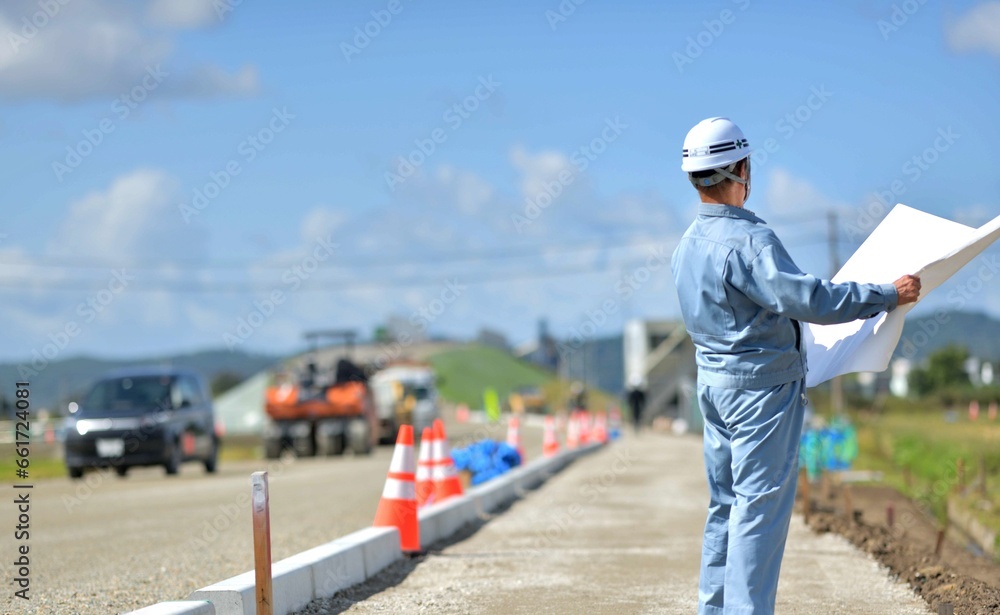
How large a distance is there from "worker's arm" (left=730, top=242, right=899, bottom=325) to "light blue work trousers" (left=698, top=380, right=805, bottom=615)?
0.31 meters

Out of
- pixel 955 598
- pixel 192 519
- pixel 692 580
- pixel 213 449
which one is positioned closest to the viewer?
pixel 955 598

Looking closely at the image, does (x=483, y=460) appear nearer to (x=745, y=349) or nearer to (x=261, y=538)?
(x=261, y=538)

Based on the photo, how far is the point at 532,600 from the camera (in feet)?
23.6

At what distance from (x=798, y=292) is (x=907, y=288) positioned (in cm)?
58

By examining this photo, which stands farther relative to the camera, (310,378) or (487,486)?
(310,378)

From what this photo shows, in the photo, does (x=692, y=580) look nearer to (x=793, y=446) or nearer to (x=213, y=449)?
(x=793, y=446)

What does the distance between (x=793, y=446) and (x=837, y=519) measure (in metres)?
7.15

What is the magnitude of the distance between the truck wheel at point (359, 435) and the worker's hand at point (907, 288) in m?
26.5

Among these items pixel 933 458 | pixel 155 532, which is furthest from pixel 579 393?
pixel 155 532

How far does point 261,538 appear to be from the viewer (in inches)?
229

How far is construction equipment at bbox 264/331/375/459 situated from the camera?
1233 inches

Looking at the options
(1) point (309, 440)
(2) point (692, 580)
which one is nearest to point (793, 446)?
(2) point (692, 580)

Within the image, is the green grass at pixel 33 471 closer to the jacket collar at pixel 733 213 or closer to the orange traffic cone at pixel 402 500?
the orange traffic cone at pixel 402 500

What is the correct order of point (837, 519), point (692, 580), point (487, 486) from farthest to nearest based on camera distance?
1. point (487, 486)
2. point (837, 519)
3. point (692, 580)
